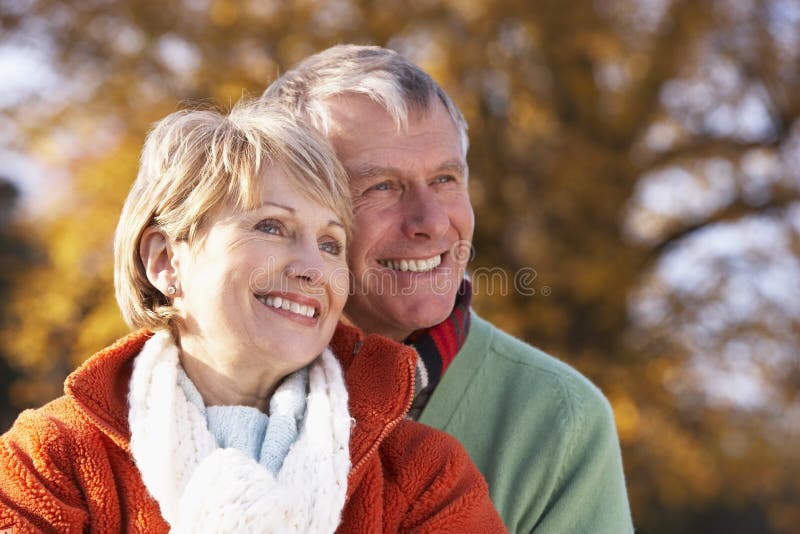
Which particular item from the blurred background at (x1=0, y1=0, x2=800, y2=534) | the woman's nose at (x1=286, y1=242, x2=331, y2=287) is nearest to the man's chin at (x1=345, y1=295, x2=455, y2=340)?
the woman's nose at (x1=286, y1=242, x2=331, y2=287)

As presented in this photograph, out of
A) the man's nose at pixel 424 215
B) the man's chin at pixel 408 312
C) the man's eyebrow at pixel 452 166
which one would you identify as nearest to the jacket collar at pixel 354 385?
the man's chin at pixel 408 312

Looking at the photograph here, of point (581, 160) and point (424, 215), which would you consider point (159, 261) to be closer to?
point (424, 215)

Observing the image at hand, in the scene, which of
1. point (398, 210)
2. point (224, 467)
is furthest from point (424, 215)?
point (224, 467)

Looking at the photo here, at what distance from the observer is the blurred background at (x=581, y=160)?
7191mm

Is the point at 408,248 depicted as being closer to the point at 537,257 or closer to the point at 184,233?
the point at 184,233

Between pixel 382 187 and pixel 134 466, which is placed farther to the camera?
pixel 382 187

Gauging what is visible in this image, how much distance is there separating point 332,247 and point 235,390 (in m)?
0.40

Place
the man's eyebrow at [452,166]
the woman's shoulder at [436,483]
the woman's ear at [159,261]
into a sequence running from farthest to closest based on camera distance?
1. the man's eyebrow at [452,166]
2. the woman's ear at [159,261]
3. the woman's shoulder at [436,483]

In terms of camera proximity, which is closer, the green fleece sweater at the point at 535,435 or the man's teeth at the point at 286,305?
the man's teeth at the point at 286,305

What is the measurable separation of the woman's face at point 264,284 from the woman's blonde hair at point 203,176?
0.03 m

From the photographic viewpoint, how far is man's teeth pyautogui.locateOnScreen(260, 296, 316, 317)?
2.07 metres

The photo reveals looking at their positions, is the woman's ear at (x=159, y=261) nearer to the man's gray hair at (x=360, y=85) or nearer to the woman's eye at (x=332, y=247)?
the woman's eye at (x=332, y=247)

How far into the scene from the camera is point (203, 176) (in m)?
2.10

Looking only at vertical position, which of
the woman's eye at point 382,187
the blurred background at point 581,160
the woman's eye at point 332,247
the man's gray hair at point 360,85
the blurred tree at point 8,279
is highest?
the man's gray hair at point 360,85
